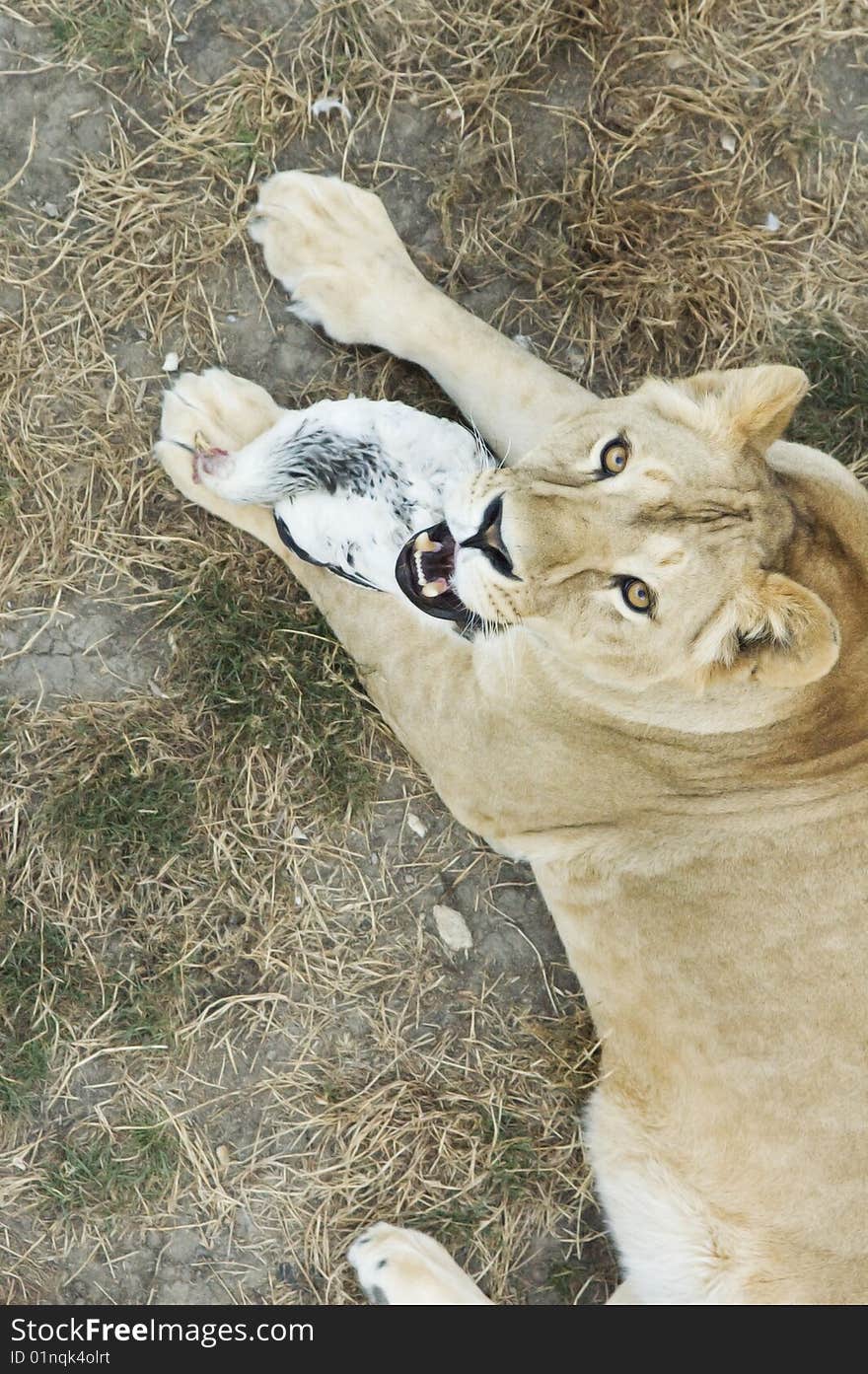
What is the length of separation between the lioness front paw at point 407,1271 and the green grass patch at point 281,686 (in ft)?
5.17

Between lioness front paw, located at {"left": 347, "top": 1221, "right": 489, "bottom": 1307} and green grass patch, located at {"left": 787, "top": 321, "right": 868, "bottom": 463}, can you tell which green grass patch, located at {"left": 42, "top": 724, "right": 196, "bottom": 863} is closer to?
lioness front paw, located at {"left": 347, "top": 1221, "right": 489, "bottom": 1307}

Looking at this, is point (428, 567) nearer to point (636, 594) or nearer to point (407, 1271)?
point (636, 594)

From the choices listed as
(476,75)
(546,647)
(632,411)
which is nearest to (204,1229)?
(546,647)

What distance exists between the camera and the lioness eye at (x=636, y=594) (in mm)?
2891

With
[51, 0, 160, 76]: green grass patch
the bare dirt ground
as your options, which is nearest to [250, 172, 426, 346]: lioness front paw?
the bare dirt ground

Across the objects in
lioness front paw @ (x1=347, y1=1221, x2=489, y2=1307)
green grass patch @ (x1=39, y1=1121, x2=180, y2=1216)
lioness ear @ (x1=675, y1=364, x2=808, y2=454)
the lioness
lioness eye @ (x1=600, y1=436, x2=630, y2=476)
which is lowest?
green grass patch @ (x1=39, y1=1121, x2=180, y2=1216)

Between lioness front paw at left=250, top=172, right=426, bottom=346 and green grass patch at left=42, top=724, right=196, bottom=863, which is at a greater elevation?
lioness front paw at left=250, top=172, right=426, bottom=346

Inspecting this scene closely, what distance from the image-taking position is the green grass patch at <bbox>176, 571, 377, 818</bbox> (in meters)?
4.11

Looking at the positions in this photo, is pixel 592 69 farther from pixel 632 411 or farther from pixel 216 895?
pixel 216 895

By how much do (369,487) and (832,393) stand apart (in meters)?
2.11

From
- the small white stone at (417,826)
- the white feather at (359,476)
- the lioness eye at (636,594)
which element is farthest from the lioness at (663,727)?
the small white stone at (417,826)

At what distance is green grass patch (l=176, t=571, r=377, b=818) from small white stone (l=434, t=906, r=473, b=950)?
51 cm

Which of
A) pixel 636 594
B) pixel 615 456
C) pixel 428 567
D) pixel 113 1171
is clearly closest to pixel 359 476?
pixel 428 567

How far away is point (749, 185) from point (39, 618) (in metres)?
3.19
